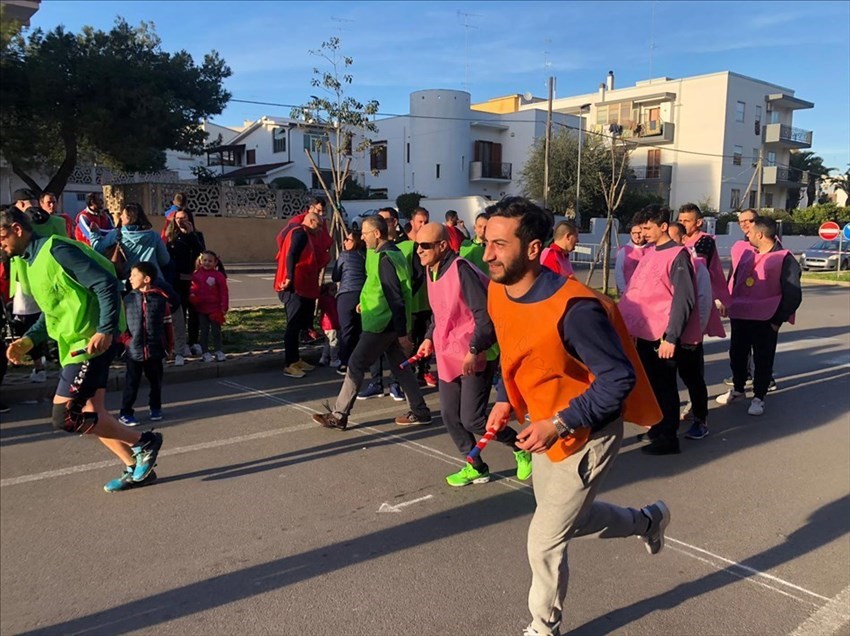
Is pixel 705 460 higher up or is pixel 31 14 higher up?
pixel 31 14

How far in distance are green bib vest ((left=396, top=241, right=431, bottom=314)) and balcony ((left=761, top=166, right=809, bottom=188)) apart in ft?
163

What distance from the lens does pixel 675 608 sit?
329 cm

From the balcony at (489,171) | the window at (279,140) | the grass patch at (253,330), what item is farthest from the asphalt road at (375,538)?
the window at (279,140)

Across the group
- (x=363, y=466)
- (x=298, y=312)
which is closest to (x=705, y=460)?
(x=363, y=466)

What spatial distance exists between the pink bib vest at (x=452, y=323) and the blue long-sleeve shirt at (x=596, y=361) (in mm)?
2067

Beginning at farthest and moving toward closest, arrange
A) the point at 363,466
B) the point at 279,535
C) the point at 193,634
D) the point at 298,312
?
the point at 298,312
the point at 363,466
the point at 279,535
the point at 193,634

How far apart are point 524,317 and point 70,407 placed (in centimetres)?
313

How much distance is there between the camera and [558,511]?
A: 2.75 m

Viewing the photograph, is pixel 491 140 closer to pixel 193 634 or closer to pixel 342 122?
pixel 342 122

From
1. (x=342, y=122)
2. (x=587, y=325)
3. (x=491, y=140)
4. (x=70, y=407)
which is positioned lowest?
(x=70, y=407)

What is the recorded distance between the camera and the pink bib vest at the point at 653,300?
536cm

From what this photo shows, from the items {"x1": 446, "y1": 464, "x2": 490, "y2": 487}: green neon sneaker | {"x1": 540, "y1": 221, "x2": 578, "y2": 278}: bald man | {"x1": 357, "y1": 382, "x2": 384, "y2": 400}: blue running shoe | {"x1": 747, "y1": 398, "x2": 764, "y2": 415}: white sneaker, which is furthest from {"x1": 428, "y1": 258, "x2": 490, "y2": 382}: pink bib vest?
{"x1": 747, "y1": 398, "x2": 764, "y2": 415}: white sneaker

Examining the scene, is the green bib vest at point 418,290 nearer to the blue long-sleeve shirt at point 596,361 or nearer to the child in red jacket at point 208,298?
the child in red jacket at point 208,298

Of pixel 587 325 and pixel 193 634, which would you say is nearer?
pixel 587 325
